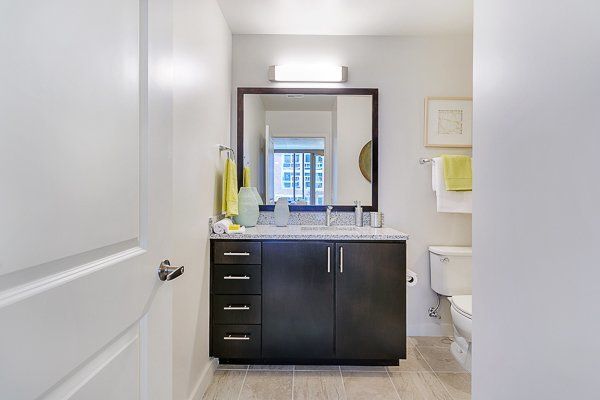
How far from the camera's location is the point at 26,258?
469 millimetres

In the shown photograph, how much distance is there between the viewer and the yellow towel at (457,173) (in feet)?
8.09

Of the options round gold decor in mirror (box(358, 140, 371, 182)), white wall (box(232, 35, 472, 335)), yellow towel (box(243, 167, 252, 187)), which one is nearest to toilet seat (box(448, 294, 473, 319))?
white wall (box(232, 35, 472, 335))

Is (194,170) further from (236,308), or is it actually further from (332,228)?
(332,228)

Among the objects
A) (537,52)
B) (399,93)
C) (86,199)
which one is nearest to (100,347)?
(86,199)

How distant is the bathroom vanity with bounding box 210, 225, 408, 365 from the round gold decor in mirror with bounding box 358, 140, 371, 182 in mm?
682

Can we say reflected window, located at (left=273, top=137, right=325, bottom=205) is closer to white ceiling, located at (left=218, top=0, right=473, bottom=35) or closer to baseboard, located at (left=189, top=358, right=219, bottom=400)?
white ceiling, located at (left=218, top=0, right=473, bottom=35)

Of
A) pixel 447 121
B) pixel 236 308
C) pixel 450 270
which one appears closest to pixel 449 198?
pixel 450 270

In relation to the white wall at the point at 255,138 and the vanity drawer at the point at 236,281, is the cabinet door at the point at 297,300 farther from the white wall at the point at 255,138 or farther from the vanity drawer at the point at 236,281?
the white wall at the point at 255,138

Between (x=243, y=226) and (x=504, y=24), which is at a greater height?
(x=504, y=24)

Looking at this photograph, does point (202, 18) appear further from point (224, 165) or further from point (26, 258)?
point (26, 258)

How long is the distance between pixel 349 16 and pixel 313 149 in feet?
3.22

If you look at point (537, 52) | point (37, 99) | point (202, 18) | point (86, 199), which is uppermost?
point (202, 18)

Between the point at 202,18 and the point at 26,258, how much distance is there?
1.79m

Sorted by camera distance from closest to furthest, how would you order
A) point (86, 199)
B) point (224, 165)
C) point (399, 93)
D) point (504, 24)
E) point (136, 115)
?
1. point (86, 199)
2. point (136, 115)
3. point (504, 24)
4. point (224, 165)
5. point (399, 93)
